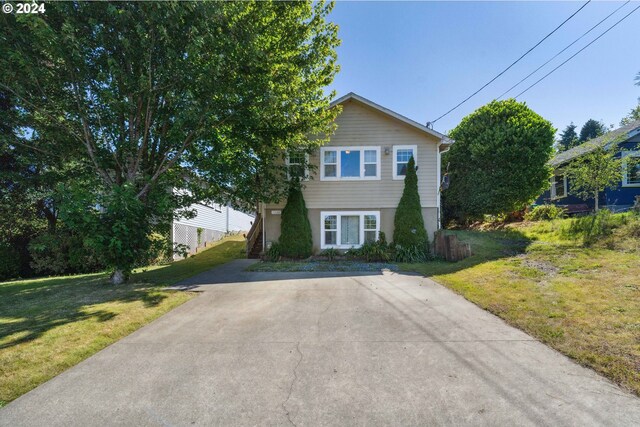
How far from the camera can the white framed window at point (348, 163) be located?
13633mm

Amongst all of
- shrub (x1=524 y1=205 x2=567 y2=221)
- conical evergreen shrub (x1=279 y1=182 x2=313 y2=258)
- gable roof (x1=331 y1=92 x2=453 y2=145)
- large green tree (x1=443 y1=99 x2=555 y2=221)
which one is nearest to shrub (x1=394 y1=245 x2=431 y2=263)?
conical evergreen shrub (x1=279 y1=182 x2=313 y2=258)

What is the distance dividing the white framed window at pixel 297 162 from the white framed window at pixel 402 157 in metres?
3.93

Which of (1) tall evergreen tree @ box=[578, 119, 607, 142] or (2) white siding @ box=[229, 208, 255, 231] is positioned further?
(1) tall evergreen tree @ box=[578, 119, 607, 142]

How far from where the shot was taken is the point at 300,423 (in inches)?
106

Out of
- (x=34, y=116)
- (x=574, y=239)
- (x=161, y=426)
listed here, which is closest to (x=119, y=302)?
(x=161, y=426)

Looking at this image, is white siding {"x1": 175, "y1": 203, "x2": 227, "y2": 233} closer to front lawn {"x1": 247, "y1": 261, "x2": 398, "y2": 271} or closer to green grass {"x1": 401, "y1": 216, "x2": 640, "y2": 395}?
front lawn {"x1": 247, "y1": 261, "x2": 398, "y2": 271}

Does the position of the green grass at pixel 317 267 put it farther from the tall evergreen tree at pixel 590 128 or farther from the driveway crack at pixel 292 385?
the tall evergreen tree at pixel 590 128

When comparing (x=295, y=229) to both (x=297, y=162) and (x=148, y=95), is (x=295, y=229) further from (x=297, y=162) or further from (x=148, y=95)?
(x=148, y=95)

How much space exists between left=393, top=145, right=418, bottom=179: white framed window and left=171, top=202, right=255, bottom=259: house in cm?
786

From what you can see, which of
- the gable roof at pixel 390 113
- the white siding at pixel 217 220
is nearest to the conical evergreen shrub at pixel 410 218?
the gable roof at pixel 390 113

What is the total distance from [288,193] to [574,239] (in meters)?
10.4

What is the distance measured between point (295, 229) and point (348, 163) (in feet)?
12.6

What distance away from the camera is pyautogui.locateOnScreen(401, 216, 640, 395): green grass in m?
3.86

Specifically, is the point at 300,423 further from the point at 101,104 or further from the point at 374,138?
the point at 374,138
